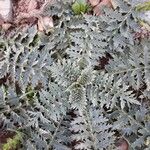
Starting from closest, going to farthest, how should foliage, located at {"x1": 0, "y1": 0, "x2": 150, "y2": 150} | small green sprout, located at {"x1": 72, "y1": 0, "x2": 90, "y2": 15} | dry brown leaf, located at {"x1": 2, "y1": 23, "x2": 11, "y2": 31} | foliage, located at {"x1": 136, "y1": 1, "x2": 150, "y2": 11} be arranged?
foliage, located at {"x1": 0, "y1": 0, "x2": 150, "y2": 150} < foliage, located at {"x1": 136, "y1": 1, "x2": 150, "y2": 11} < small green sprout, located at {"x1": 72, "y1": 0, "x2": 90, "y2": 15} < dry brown leaf, located at {"x1": 2, "y1": 23, "x2": 11, "y2": 31}

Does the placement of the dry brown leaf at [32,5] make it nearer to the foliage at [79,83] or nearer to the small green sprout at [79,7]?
the foliage at [79,83]

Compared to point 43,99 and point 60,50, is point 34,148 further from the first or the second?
point 60,50

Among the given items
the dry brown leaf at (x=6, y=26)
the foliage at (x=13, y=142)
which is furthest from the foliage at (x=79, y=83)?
the dry brown leaf at (x=6, y=26)

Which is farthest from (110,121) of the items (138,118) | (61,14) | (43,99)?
(61,14)

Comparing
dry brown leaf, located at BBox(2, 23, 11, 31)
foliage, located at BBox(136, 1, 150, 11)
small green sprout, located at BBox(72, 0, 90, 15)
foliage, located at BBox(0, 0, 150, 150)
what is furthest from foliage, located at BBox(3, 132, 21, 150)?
foliage, located at BBox(136, 1, 150, 11)

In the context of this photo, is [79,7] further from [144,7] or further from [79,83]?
[79,83]

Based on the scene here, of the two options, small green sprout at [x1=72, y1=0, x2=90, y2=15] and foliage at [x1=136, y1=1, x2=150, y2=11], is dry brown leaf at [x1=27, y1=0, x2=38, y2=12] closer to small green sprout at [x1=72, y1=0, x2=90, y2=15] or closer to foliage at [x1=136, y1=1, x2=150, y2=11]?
small green sprout at [x1=72, y1=0, x2=90, y2=15]

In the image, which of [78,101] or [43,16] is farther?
[43,16]

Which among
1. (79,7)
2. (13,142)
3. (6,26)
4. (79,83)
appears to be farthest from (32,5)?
(13,142)

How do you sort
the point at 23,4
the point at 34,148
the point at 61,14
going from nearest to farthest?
the point at 34,148 < the point at 61,14 < the point at 23,4
